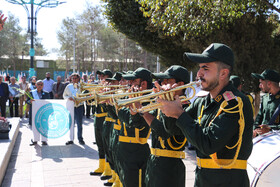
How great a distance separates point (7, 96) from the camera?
1285cm

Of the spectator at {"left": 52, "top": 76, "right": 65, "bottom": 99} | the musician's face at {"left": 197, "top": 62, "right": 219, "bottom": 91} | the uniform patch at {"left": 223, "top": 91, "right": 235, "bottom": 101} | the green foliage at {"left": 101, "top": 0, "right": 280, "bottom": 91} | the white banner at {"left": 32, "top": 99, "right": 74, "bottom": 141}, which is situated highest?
the green foliage at {"left": 101, "top": 0, "right": 280, "bottom": 91}

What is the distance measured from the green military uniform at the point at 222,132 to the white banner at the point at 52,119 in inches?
274

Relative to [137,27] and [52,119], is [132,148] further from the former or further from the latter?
[137,27]

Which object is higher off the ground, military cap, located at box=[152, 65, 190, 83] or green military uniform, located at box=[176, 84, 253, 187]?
military cap, located at box=[152, 65, 190, 83]

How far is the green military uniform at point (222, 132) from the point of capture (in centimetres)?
208

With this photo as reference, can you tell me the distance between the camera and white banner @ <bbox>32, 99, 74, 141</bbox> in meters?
8.67

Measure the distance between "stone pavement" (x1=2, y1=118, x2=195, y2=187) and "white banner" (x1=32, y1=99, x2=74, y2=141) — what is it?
305 millimetres

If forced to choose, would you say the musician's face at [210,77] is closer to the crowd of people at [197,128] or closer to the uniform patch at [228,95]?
the crowd of people at [197,128]

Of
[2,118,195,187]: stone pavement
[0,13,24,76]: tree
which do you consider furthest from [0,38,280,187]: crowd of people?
[0,13,24,76]: tree

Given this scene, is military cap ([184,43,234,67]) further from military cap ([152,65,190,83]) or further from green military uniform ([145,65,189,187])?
military cap ([152,65,190,83])

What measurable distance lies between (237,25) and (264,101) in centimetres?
380

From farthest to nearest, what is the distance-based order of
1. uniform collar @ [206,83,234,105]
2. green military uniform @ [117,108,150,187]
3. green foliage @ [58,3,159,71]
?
green foliage @ [58,3,159,71] → green military uniform @ [117,108,150,187] → uniform collar @ [206,83,234,105]

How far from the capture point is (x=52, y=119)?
28.6 ft

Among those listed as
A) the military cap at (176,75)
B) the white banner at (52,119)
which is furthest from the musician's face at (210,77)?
the white banner at (52,119)
